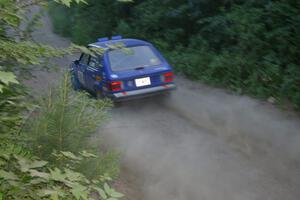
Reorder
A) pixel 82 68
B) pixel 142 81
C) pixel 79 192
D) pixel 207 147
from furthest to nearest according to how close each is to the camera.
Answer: pixel 82 68
pixel 142 81
pixel 207 147
pixel 79 192

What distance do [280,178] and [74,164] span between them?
3.60m

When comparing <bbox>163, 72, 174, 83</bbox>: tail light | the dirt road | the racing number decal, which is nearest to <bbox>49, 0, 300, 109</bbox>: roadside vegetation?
the dirt road

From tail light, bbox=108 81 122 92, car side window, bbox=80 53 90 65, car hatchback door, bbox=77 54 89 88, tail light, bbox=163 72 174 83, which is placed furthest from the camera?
car hatchback door, bbox=77 54 89 88

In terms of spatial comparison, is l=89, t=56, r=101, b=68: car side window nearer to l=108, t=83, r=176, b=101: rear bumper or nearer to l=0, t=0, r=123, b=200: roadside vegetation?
l=108, t=83, r=176, b=101: rear bumper

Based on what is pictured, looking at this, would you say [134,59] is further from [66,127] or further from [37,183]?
[37,183]

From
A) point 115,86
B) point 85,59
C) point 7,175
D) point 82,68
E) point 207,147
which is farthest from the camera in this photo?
point 82,68

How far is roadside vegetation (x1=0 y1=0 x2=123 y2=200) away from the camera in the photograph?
124 inches

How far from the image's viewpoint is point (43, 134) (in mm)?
3990

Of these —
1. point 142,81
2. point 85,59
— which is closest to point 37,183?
point 142,81

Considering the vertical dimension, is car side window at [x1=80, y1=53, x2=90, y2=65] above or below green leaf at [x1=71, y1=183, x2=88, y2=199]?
below

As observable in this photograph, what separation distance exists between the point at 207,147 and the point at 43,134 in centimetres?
456

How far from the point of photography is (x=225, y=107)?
1049cm

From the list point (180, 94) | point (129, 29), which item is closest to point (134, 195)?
point (180, 94)

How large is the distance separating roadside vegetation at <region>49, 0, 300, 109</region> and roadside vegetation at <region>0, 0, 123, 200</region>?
6496mm
